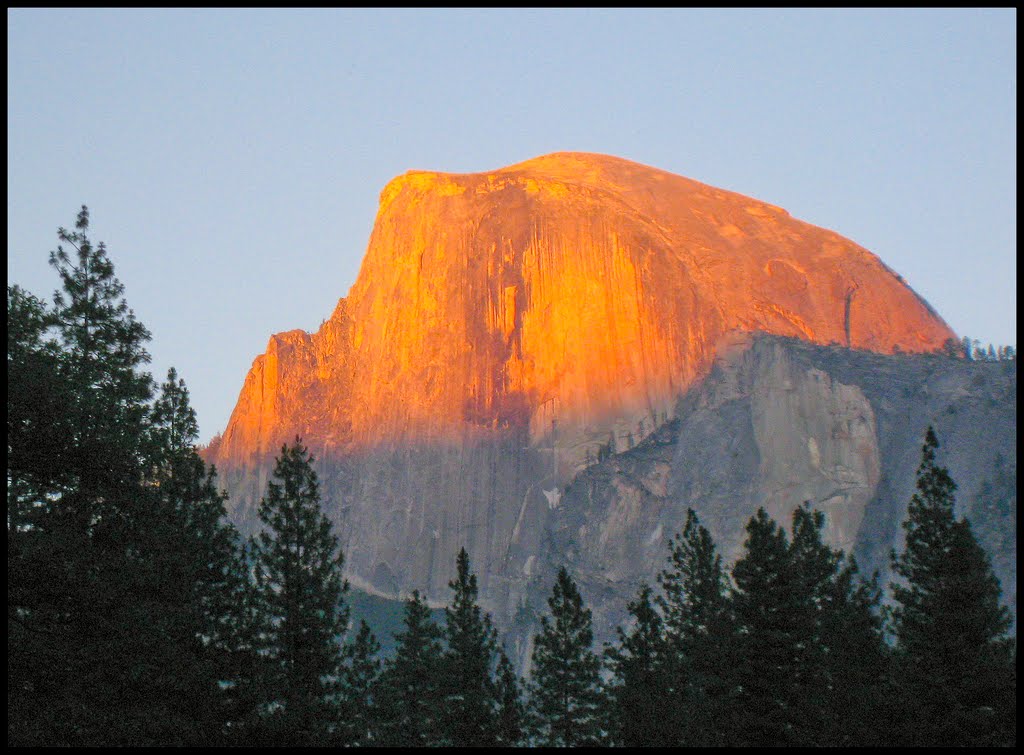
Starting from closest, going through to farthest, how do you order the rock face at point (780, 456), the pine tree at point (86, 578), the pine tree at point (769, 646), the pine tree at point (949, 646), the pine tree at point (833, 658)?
1. the pine tree at point (86, 578)
2. the pine tree at point (949, 646)
3. the pine tree at point (833, 658)
4. the pine tree at point (769, 646)
5. the rock face at point (780, 456)

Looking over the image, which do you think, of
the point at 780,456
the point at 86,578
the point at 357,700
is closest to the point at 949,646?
the point at 357,700

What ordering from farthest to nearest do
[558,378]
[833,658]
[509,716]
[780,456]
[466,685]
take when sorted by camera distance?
[558,378] → [780,456] → [466,685] → [509,716] → [833,658]

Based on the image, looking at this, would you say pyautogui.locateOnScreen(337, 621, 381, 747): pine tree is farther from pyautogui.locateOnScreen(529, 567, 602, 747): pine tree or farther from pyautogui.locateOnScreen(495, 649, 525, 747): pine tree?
pyautogui.locateOnScreen(529, 567, 602, 747): pine tree

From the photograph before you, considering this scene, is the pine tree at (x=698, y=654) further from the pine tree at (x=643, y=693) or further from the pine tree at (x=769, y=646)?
the pine tree at (x=769, y=646)

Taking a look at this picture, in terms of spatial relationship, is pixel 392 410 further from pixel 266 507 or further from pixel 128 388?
pixel 128 388

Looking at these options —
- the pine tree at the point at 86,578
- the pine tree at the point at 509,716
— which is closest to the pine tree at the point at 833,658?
the pine tree at the point at 509,716

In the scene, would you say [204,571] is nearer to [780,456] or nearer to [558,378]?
[780,456]

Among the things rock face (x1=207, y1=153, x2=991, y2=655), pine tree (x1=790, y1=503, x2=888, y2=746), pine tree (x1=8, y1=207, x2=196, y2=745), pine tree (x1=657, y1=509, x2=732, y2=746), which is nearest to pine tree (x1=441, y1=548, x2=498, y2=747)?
pine tree (x1=657, y1=509, x2=732, y2=746)
